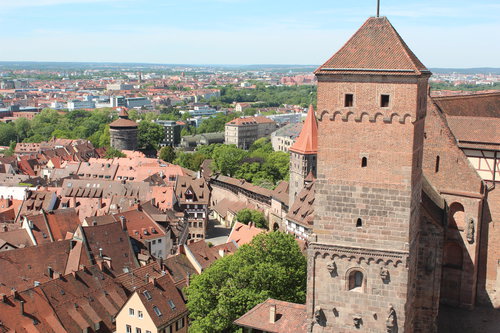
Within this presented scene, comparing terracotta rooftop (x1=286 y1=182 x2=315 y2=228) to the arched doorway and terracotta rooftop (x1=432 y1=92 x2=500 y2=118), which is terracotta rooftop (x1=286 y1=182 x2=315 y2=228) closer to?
terracotta rooftop (x1=432 y1=92 x2=500 y2=118)

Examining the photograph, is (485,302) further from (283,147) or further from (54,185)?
(283,147)

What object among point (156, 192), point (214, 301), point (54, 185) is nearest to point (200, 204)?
point (156, 192)

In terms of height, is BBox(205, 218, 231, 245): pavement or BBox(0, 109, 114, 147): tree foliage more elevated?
BBox(0, 109, 114, 147): tree foliage

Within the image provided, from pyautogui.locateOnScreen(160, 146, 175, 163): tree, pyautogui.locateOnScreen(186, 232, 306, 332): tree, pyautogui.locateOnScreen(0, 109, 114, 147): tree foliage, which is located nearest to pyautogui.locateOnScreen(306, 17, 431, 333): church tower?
pyautogui.locateOnScreen(186, 232, 306, 332): tree

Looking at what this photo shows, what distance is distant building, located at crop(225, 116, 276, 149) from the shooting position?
175750 millimetres

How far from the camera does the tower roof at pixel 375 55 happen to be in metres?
23.7

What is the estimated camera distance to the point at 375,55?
24.3m

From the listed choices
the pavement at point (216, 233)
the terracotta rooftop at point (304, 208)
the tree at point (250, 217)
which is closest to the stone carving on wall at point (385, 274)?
the terracotta rooftop at point (304, 208)

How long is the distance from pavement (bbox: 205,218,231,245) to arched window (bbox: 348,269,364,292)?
5037cm

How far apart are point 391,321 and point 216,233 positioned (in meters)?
58.2

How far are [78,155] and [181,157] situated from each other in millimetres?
21117

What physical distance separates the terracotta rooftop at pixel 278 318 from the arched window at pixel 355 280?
5.65 metres

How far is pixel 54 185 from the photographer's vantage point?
90938mm

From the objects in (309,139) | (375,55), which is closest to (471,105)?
(375,55)
